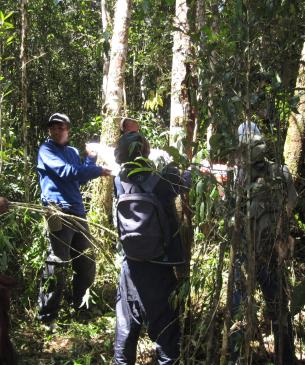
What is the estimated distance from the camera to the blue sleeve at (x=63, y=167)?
13.6ft

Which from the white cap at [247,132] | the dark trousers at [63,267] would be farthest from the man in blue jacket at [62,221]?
the white cap at [247,132]

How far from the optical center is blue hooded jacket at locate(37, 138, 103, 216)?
4.17 metres

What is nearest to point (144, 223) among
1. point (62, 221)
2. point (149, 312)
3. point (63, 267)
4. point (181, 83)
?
point (149, 312)

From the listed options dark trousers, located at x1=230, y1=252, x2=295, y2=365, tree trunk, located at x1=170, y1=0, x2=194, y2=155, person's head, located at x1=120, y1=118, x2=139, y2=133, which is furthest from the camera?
person's head, located at x1=120, y1=118, x2=139, y2=133

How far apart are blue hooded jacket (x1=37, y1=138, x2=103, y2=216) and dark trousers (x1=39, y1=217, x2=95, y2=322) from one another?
0.20 metres

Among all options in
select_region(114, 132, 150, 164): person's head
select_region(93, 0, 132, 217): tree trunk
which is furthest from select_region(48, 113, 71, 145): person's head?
select_region(114, 132, 150, 164): person's head

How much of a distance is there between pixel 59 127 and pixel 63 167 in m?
0.46

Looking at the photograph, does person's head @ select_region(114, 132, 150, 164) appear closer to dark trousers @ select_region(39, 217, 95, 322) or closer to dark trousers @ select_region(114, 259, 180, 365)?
dark trousers @ select_region(114, 259, 180, 365)

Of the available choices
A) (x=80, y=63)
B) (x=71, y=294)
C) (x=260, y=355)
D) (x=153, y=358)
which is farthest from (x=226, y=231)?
(x=80, y=63)

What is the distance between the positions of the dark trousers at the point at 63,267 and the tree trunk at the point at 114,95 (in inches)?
44.7

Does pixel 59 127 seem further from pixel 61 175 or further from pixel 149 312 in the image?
pixel 149 312

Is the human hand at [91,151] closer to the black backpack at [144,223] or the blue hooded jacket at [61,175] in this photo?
the blue hooded jacket at [61,175]

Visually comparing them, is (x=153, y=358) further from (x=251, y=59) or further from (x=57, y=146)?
(x=251, y=59)

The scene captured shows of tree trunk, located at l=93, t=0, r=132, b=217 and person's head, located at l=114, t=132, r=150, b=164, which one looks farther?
tree trunk, located at l=93, t=0, r=132, b=217
